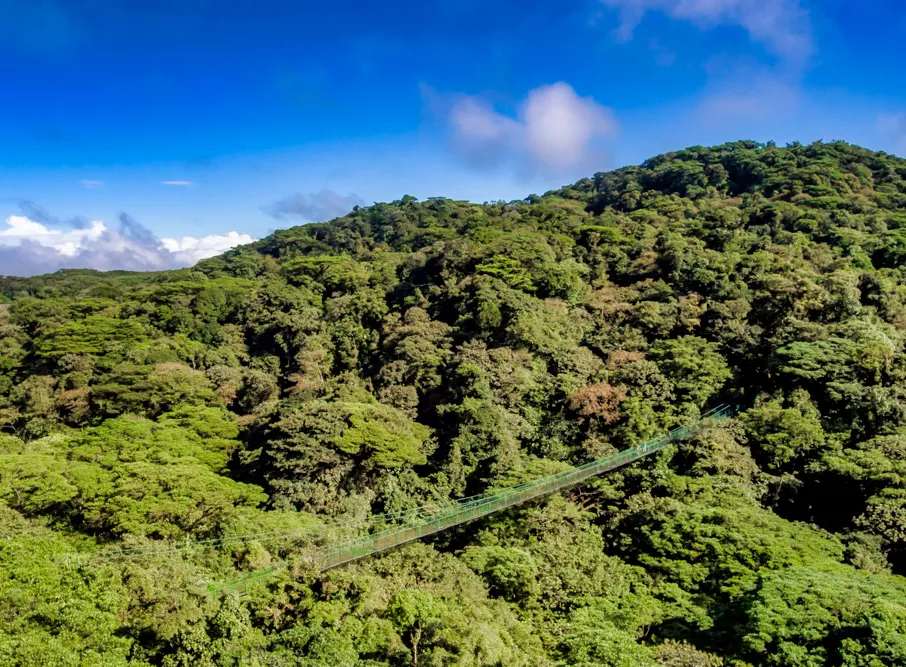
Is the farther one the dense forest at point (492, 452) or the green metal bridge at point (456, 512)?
the green metal bridge at point (456, 512)

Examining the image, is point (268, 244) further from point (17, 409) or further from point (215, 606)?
point (215, 606)

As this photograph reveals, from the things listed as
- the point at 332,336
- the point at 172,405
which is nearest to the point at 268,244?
the point at 332,336

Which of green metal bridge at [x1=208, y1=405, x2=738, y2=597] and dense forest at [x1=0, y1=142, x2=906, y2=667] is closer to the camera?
dense forest at [x1=0, y1=142, x2=906, y2=667]

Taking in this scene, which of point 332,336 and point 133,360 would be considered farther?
point 332,336

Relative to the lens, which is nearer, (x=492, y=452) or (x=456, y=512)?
(x=456, y=512)
